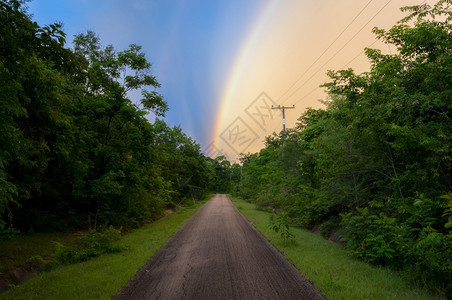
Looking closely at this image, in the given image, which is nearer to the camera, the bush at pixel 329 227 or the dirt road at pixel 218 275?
the dirt road at pixel 218 275

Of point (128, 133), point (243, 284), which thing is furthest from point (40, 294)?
point (128, 133)

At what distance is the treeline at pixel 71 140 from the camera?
4.44m

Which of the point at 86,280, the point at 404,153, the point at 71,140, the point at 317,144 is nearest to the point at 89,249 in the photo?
the point at 86,280

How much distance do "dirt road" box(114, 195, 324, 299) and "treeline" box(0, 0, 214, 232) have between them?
11.4 ft

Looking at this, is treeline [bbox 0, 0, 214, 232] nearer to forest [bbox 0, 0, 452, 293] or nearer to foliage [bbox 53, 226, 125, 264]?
forest [bbox 0, 0, 452, 293]

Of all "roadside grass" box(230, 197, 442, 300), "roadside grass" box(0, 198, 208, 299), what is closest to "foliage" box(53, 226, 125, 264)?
"roadside grass" box(0, 198, 208, 299)

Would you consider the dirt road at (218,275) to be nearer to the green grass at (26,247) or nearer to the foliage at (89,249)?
the foliage at (89,249)

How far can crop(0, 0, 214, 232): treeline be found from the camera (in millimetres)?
4438

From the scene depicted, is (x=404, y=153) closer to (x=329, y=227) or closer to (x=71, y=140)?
(x=329, y=227)

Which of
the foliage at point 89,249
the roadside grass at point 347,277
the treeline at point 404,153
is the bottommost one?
the roadside grass at point 347,277

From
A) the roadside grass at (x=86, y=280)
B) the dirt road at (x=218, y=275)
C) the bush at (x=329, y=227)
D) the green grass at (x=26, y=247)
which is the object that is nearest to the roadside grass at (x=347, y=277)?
the dirt road at (x=218, y=275)

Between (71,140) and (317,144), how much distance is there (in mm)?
10162

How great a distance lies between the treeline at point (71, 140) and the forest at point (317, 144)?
1.5 inches

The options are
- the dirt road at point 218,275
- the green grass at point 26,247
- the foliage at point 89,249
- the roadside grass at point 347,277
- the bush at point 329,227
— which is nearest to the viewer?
the roadside grass at point 347,277
